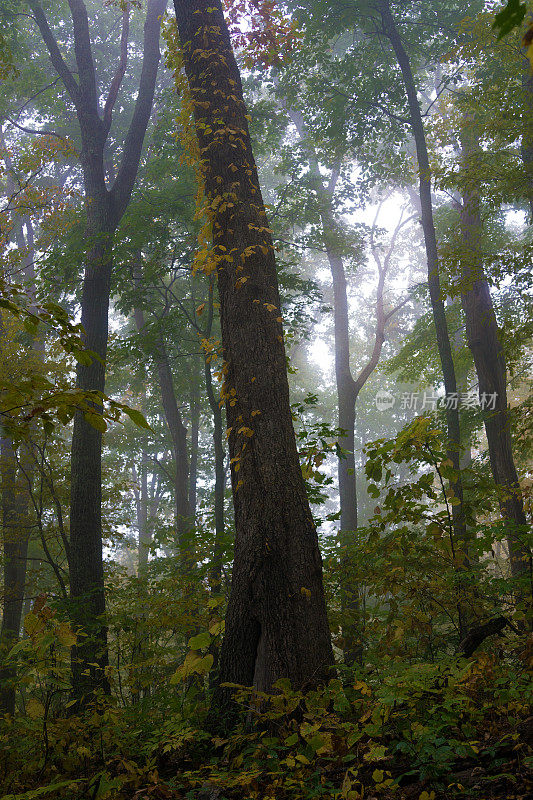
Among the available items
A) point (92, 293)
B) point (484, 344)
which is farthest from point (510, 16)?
point (484, 344)

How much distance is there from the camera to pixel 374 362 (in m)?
13.8

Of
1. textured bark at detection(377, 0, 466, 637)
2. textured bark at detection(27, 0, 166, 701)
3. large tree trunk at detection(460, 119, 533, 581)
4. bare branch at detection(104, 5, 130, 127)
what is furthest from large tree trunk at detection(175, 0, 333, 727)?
bare branch at detection(104, 5, 130, 127)

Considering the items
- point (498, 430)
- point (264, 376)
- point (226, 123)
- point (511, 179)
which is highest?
point (511, 179)

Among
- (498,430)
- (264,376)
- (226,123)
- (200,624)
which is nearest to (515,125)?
(498,430)

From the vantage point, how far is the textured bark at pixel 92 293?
594cm

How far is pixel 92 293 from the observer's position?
310 inches

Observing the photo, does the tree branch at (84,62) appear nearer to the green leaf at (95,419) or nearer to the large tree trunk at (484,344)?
the large tree trunk at (484,344)

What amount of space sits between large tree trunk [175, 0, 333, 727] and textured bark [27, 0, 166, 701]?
2.15m

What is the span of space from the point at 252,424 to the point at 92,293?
5.29m

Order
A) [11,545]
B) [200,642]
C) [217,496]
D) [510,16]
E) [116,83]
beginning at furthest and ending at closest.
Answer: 1. [11,545]
2. [116,83]
3. [217,496]
4. [200,642]
5. [510,16]

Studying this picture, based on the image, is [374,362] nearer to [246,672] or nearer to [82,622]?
[82,622]

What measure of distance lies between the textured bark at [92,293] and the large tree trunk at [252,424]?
2153mm

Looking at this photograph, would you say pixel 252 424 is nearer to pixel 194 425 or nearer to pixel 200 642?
pixel 200 642

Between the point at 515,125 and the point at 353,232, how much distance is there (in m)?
5.58
